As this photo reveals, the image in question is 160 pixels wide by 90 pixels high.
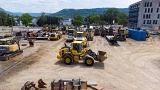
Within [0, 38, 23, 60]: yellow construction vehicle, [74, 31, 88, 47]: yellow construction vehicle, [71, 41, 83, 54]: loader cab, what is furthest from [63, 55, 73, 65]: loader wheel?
[74, 31, 88, 47]: yellow construction vehicle

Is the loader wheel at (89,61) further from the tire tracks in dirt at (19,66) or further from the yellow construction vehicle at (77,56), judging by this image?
the tire tracks in dirt at (19,66)

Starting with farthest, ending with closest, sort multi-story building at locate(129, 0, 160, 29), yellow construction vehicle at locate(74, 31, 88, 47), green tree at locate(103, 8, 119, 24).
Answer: green tree at locate(103, 8, 119, 24) < multi-story building at locate(129, 0, 160, 29) < yellow construction vehicle at locate(74, 31, 88, 47)

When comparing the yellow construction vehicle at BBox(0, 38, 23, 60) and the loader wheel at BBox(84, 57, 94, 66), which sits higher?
the yellow construction vehicle at BBox(0, 38, 23, 60)

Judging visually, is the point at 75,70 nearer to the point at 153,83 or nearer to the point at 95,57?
the point at 95,57

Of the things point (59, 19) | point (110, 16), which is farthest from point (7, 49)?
point (110, 16)

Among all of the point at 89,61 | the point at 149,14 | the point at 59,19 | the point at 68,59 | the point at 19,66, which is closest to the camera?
the point at 19,66

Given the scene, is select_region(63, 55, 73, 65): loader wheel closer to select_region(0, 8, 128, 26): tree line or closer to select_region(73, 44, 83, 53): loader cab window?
select_region(73, 44, 83, 53): loader cab window

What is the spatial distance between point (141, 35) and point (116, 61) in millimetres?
21807

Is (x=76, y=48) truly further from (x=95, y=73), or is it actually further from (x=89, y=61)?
(x=95, y=73)

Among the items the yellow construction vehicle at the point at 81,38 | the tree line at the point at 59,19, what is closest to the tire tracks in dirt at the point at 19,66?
the yellow construction vehicle at the point at 81,38

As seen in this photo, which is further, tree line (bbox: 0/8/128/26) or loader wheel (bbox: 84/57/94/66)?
tree line (bbox: 0/8/128/26)

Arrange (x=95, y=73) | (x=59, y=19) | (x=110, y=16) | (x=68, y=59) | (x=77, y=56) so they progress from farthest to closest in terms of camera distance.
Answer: (x=110, y=16) < (x=59, y=19) < (x=77, y=56) < (x=68, y=59) < (x=95, y=73)

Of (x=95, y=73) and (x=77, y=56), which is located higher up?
(x=77, y=56)

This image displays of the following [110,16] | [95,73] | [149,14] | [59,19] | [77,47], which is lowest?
[95,73]
